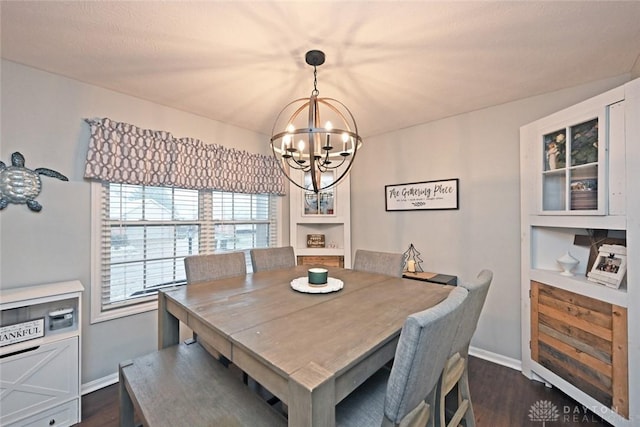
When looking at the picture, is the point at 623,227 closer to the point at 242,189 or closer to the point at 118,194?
the point at 242,189

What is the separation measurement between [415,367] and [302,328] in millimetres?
521

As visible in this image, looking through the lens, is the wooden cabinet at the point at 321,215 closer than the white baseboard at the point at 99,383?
No

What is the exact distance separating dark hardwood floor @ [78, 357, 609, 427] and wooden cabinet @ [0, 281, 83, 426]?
7.4 inches

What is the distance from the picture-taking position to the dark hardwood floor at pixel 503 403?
6.02ft

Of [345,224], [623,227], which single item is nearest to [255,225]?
[345,224]

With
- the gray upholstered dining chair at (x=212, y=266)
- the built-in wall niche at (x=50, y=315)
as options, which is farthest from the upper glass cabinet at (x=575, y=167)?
the built-in wall niche at (x=50, y=315)

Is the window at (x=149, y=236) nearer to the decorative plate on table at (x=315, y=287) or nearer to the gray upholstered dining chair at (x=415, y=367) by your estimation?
the decorative plate on table at (x=315, y=287)

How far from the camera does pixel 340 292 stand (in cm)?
182

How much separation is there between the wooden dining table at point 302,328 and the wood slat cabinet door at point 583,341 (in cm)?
100

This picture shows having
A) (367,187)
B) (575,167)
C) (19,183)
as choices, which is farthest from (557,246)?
(19,183)

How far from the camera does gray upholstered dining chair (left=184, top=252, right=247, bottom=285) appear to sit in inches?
84.2

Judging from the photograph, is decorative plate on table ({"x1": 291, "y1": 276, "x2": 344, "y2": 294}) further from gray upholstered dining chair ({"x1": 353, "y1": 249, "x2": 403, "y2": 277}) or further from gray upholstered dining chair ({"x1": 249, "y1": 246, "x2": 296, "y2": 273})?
gray upholstered dining chair ({"x1": 249, "y1": 246, "x2": 296, "y2": 273})

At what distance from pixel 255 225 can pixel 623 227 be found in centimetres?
330

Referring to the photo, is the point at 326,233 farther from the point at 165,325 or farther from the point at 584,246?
the point at 584,246
